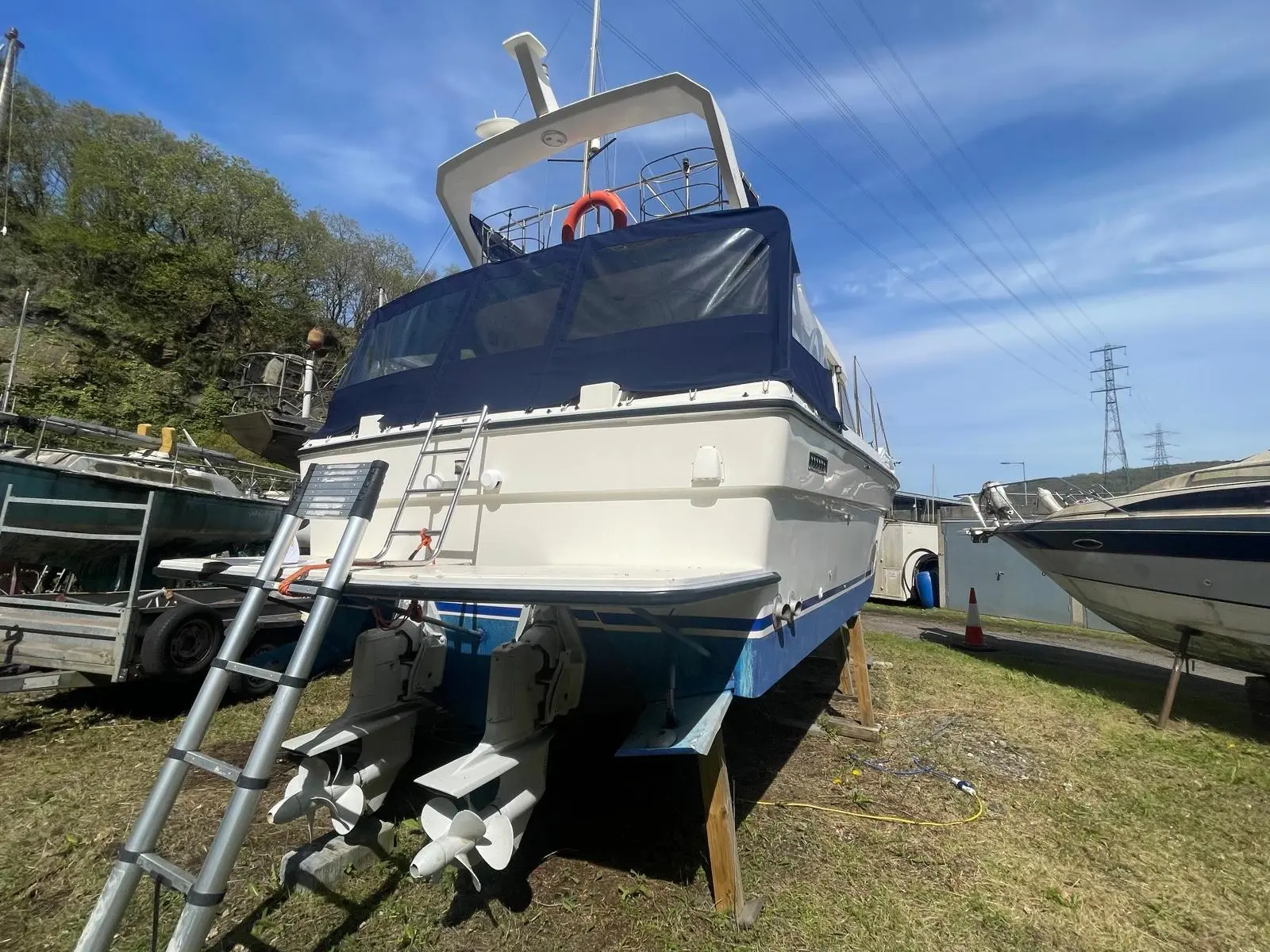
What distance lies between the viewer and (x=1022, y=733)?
4.95 meters

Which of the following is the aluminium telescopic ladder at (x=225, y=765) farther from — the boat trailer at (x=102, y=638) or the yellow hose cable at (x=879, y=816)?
the yellow hose cable at (x=879, y=816)

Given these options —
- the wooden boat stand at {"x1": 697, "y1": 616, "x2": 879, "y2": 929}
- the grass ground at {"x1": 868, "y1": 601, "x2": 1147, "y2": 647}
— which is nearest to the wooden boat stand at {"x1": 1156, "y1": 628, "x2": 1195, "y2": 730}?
the grass ground at {"x1": 868, "y1": 601, "x2": 1147, "y2": 647}

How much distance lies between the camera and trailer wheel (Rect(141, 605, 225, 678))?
4344 millimetres

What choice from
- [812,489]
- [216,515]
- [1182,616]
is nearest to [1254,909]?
[812,489]

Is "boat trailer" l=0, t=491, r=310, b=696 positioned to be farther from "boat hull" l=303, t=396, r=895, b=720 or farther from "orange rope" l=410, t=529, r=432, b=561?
"boat hull" l=303, t=396, r=895, b=720

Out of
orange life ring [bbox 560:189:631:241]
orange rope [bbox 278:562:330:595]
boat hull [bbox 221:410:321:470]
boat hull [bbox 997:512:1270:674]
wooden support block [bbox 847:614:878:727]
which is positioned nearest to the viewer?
orange rope [bbox 278:562:330:595]

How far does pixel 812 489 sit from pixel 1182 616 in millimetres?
5150

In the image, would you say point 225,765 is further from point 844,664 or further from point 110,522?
point 110,522

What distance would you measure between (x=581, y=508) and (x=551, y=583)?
3.15 ft

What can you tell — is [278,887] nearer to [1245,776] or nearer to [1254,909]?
[1254,909]

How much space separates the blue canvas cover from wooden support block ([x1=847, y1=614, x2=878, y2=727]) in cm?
258

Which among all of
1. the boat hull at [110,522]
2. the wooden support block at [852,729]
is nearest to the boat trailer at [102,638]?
the boat hull at [110,522]

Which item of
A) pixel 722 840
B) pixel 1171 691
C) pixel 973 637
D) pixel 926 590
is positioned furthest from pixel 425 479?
pixel 926 590

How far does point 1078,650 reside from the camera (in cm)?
895
